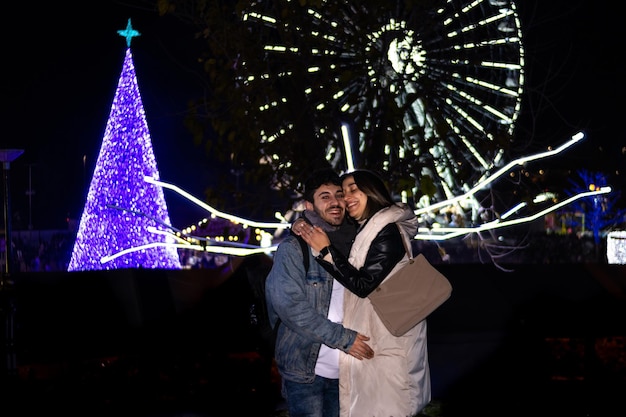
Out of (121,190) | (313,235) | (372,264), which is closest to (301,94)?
(313,235)

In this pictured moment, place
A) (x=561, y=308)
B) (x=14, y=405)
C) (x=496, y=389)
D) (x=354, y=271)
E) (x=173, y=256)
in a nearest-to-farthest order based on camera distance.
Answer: (x=354, y=271) < (x=14, y=405) < (x=496, y=389) < (x=561, y=308) < (x=173, y=256)

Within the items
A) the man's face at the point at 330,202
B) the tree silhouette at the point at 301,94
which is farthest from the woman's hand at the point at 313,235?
the tree silhouette at the point at 301,94

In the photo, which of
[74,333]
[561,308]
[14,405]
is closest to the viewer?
[14,405]

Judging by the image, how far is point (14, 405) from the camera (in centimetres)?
849

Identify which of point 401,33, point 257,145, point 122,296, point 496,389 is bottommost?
point 496,389

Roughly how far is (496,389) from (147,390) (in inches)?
125

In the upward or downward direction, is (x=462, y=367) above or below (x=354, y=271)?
below

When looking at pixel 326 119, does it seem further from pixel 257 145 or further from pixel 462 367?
pixel 462 367

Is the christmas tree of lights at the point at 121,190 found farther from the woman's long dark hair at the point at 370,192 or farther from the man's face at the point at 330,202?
the woman's long dark hair at the point at 370,192

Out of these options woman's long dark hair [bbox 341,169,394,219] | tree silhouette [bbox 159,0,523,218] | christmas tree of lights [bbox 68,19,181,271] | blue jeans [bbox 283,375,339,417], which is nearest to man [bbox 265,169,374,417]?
blue jeans [bbox 283,375,339,417]

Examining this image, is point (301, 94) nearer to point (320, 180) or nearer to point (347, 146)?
point (347, 146)

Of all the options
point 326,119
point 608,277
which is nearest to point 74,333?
point 326,119

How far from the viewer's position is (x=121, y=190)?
20688 millimetres

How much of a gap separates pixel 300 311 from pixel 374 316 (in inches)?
12.9
